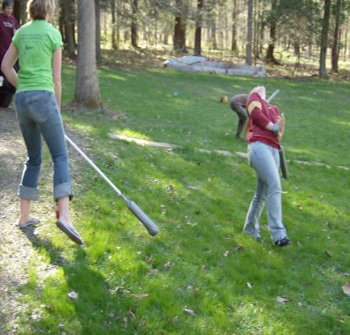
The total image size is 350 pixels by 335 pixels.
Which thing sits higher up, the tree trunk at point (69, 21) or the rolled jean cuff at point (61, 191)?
the tree trunk at point (69, 21)

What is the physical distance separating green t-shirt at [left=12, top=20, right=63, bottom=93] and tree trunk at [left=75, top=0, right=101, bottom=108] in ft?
26.2

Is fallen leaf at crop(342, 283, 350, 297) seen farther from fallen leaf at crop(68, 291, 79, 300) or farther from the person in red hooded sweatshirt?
fallen leaf at crop(68, 291, 79, 300)

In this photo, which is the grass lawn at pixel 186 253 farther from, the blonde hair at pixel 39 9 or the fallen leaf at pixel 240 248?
the blonde hair at pixel 39 9

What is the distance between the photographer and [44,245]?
5074 mm

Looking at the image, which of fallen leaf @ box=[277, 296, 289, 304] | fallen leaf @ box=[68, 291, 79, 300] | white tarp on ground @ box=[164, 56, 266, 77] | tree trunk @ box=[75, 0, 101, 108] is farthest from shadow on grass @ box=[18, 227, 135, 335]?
white tarp on ground @ box=[164, 56, 266, 77]

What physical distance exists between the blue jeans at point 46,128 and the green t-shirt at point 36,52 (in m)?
0.09

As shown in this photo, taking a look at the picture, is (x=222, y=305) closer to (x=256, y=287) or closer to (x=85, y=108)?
(x=256, y=287)

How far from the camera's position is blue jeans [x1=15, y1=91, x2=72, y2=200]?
4453mm

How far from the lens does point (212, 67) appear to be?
29.6m

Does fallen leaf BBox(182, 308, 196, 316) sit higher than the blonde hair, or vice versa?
the blonde hair

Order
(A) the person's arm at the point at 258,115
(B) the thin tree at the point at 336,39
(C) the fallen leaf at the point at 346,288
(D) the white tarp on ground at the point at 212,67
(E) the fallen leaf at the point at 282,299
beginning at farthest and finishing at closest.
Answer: (B) the thin tree at the point at 336,39
(D) the white tarp on ground at the point at 212,67
(A) the person's arm at the point at 258,115
(C) the fallen leaf at the point at 346,288
(E) the fallen leaf at the point at 282,299

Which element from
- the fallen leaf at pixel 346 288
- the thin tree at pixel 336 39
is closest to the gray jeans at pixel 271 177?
the fallen leaf at pixel 346 288

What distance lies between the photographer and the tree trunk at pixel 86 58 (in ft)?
39.9

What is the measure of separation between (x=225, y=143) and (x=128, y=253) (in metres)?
6.86
